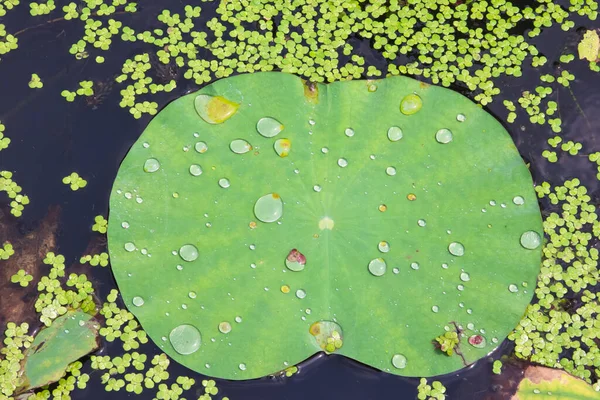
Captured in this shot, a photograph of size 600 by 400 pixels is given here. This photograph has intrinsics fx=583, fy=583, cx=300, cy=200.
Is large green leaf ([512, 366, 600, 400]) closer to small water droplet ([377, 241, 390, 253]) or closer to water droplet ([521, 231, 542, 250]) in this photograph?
water droplet ([521, 231, 542, 250])

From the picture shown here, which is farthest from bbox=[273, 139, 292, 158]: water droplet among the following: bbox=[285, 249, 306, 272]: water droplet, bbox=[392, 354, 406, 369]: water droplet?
bbox=[392, 354, 406, 369]: water droplet

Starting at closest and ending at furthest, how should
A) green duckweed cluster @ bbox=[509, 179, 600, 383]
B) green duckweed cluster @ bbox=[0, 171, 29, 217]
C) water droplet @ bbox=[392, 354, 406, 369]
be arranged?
water droplet @ bbox=[392, 354, 406, 369] < green duckweed cluster @ bbox=[509, 179, 600, 383] < green duckweed cluster @ bbox=[0, 171, 29, 217]

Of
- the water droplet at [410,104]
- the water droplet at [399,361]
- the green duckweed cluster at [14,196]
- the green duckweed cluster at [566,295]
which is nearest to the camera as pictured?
the water droplet at [399,361]

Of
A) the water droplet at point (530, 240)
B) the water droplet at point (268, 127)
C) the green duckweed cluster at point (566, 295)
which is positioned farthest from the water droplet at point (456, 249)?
the water droplet at point (268, 127)

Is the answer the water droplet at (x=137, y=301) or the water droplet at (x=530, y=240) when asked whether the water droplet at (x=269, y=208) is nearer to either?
the water droplet at (x=137, y=301)

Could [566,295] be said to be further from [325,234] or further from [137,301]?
[137,301]

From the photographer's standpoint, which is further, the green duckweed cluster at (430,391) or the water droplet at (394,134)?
the water droplet at (394,134)

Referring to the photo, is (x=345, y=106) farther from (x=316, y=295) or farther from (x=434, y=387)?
(x=434, y=387)
